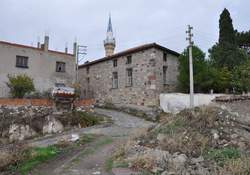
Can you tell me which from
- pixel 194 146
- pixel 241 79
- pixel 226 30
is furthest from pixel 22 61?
pixel 226 30

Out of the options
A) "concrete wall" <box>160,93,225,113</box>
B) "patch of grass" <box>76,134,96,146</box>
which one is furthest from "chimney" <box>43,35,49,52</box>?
"patch of grass" <box>76,134,96,146</box>

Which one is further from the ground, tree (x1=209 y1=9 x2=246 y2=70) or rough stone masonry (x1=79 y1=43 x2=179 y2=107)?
tree (x1=209 y1=9 x2=246 y2=70)

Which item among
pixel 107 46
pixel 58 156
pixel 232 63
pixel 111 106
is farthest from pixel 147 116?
pixel 107 46

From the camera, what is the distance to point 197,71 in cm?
2322

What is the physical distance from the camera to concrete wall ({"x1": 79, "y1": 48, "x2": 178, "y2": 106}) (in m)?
24.2

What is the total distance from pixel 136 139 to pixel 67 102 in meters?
10.00

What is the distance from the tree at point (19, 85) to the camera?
20688mm

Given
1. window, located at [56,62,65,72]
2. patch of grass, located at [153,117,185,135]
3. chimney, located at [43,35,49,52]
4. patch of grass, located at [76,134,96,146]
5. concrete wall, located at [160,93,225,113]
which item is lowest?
patch of grass, located at [76,134,96,146]

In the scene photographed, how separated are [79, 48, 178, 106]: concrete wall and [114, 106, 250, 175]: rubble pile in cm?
1198

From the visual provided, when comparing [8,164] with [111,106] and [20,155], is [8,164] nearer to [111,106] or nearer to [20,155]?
[20,155]

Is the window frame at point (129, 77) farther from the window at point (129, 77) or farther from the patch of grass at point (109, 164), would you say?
the patch of grass at point (109, 164)

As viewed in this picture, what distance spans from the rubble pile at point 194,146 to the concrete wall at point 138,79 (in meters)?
12.0

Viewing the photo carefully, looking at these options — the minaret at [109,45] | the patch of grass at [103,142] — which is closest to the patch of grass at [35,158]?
the patch of grass at [103,142]

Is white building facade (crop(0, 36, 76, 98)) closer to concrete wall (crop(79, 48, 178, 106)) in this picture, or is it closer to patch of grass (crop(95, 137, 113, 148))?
concrete wall (crop(79, 48, 178, 106))
